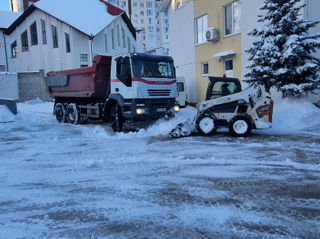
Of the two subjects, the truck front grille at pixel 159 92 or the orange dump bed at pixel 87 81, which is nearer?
the truck front grille at pixel 159 92

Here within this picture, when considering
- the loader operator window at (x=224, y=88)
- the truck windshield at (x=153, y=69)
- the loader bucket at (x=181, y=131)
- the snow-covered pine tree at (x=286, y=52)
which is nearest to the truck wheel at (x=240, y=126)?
the loader operator window at (x=224, y=88)

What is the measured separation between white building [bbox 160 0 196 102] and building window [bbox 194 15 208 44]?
0.36 m

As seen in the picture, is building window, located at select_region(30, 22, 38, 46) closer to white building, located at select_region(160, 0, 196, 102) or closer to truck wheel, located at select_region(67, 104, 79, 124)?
white building, located at select_region(160, 0, 196, 102)

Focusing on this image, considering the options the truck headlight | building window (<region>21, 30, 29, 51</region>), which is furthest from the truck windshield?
building window (<region>21, 30, 29, 51</region>)

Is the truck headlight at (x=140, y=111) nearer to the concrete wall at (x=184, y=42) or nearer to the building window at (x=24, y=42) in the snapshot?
the concrete wall at (x=184, y=42)

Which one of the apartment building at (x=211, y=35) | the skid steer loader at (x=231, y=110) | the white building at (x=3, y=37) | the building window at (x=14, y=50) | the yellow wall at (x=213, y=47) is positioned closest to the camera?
the skid steer loader at (x=231, y=110)

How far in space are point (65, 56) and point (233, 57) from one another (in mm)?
19412

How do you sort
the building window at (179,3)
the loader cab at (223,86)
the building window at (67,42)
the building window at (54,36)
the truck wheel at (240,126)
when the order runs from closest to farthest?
the truck wheel at (240,126) < the loader cab at (223,86) < the building window at (179,3) < the building window at (67,42) < the building window at (54,36)

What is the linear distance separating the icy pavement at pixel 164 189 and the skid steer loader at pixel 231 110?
0.75 metres

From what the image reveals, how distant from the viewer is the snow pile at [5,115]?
14541 mm

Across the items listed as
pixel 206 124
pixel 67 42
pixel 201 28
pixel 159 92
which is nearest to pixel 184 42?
pixel 201 28

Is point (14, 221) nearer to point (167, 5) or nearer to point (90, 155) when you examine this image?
point (90, 155)

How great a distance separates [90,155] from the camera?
24.9ft

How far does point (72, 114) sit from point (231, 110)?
27.5 ft
